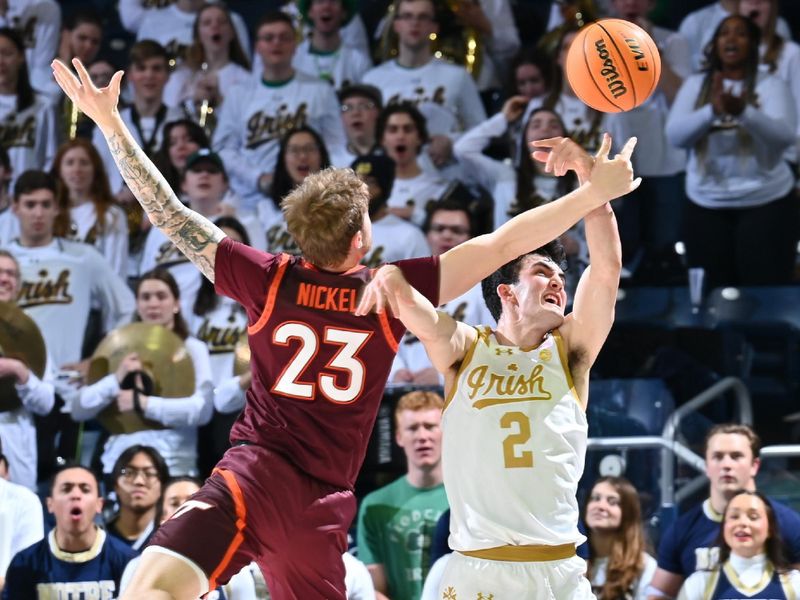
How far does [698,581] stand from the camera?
6.42 meters

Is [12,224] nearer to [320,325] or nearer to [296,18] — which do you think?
[296,18]

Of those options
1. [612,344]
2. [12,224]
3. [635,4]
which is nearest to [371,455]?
[612,344]

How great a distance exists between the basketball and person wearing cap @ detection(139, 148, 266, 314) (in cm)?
403

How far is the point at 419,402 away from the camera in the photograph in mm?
6938

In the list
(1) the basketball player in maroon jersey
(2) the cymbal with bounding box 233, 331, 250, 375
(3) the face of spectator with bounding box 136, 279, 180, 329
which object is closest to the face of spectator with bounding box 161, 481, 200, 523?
(2) the cymbal with bounding box 233, 331, 250, 375

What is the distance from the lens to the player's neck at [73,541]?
21.9 ft

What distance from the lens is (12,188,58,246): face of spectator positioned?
8672 mm

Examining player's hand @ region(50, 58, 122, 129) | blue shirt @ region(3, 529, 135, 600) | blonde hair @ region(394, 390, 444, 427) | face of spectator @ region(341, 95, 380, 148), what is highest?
face of spectator @ region(341, 95, 380, 148)

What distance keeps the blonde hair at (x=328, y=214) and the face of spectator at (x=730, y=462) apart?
305 cm

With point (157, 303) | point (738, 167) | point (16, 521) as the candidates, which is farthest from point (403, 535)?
point (738, 167)

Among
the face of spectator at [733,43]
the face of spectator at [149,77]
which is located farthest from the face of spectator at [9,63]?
the face of spectator at [733,43]

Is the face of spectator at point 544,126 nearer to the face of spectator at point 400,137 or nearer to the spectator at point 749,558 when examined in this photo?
the face of spectator at point 400,137

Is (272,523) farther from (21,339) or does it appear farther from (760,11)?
(760,11)

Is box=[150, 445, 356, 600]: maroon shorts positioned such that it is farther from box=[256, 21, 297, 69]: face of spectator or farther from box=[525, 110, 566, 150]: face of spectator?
box=[256, 21, 297, 69]: face of spectator
